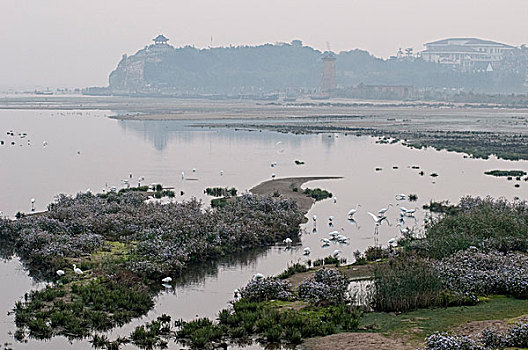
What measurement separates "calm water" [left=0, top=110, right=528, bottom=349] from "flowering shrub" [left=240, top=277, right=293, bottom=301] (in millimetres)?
871

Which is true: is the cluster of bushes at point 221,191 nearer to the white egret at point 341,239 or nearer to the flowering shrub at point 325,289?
the white egret at point 341,239

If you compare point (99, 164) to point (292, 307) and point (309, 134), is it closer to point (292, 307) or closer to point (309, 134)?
point (309, 134)

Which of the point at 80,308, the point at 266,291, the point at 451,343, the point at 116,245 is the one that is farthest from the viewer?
the point at 116,245

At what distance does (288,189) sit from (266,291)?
19.8m

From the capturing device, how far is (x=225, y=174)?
4616 cm

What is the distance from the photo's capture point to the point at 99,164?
53.2 metres

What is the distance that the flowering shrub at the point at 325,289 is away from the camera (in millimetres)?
17281

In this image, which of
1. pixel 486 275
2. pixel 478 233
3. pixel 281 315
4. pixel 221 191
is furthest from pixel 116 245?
pixel 221 191

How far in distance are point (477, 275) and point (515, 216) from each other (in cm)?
704

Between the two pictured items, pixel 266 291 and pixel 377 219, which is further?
pixel 377 219

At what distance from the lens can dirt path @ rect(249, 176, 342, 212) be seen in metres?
34.6

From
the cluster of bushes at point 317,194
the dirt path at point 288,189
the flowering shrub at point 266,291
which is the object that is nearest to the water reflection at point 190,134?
the dirt path at point 288,189

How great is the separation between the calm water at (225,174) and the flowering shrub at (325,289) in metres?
2.28

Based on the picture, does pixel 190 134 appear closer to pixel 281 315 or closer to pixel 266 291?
pixel 266 291
